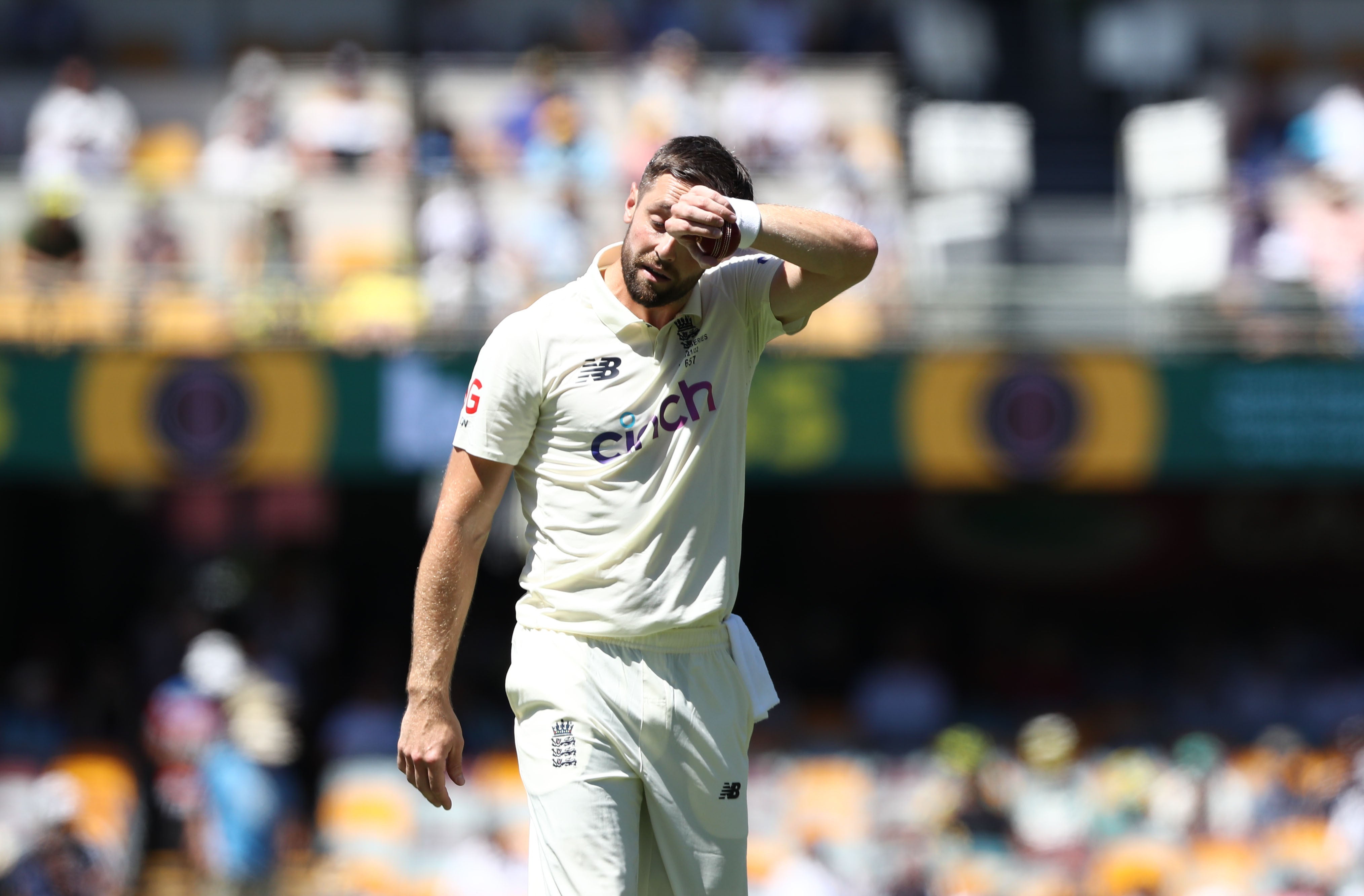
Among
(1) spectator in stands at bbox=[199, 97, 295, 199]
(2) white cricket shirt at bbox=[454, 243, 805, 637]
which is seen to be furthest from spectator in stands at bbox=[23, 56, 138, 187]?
(2) white cricket shirt at bbox=[454, 243, 805, 637]

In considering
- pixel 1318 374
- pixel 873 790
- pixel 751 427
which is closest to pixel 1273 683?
pixel 1318 374

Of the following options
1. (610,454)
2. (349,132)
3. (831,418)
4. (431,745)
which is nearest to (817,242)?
(610,454)

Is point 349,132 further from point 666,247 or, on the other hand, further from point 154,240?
point 666,247

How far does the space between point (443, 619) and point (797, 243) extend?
3.61 ft

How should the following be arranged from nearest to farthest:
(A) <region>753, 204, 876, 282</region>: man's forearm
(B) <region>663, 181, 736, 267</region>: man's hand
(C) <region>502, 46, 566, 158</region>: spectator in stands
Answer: (B) <region>663, 181, 736, 267</region>: man's hand < (A) <region>753, 204, 876, 282</region>: man's forearm < (C) <region>502, 46, 566, 158</region>: spectator in stands

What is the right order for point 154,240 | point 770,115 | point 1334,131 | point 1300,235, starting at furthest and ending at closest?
point 1334,131 → point 770,115 → point 1300,235 → point 154,240

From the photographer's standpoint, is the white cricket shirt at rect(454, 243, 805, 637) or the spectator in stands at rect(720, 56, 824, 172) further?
the spectator in stands at rect(720, 56, 824, 172)

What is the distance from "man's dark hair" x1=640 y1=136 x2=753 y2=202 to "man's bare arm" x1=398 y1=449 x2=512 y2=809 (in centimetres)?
73

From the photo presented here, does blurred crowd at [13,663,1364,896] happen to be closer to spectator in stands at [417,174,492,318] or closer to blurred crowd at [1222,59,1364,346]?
spectator in stands at [417,174,492,318]

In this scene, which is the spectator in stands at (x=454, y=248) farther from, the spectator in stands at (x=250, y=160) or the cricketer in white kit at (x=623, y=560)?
the cricketer in white kit at (x=623, y=560)

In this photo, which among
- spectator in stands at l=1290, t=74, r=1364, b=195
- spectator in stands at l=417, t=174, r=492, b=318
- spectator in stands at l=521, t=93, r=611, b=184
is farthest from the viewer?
spectator in stands at l=1290, t=74, r=1364, b=195

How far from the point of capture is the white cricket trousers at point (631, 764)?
3.47m

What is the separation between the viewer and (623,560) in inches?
140

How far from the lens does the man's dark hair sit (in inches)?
136
